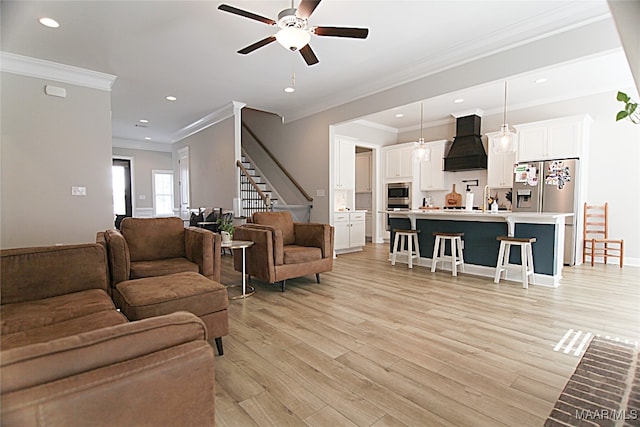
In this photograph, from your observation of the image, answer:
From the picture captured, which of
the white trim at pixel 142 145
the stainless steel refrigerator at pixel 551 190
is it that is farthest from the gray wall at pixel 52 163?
the stainless steel refrigerator at pixel 551 190

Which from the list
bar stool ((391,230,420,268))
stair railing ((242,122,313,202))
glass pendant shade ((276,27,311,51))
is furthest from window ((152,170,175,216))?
glass pendant shade ((276,27,311,51))

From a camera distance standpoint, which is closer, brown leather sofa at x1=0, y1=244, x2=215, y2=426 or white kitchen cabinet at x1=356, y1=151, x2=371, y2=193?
brown leather sofa at x1=0, y1=244, x2=215, y2=426

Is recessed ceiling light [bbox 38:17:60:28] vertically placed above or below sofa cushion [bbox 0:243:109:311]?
above

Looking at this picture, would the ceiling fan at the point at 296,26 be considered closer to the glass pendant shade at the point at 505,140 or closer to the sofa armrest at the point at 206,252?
the sofa armrest at the point at 206,252

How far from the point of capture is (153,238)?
10.7 feet

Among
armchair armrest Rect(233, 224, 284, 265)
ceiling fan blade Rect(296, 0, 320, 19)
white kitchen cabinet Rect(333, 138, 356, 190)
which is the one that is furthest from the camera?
white kitchen cabinet Rect(333, 138, 356, 190)

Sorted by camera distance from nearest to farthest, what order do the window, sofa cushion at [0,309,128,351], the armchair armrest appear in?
1. sofa cushion at [0,309,128,351]
2. the armchair armrest
3. the window

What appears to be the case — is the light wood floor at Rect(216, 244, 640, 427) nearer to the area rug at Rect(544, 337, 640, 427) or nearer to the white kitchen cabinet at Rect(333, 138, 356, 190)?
the area rug at Rect(544, 337, 640, 427)

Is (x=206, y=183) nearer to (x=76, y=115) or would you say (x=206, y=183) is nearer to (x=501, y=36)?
(x=76, y=115)

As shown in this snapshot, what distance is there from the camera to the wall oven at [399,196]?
761 centimetres

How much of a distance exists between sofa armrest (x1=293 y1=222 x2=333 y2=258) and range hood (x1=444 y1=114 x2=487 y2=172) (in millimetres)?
4121

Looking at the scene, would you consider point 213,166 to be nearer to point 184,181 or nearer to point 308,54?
point 184,181

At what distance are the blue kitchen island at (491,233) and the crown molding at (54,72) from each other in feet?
16.6

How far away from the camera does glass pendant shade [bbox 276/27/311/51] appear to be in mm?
2497
